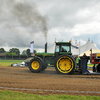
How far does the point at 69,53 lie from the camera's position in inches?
335

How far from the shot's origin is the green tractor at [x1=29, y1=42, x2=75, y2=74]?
8.11 metres

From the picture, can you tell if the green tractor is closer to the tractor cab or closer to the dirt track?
the tractor cab

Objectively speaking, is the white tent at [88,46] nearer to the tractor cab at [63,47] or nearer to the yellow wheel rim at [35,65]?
the tractor cab at [63,47]

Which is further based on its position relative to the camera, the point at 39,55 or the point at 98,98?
the point at 39,55

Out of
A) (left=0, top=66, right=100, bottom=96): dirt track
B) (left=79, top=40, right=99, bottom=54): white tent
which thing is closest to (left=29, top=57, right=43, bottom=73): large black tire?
(left=0, top=66, right=100, bottom=96): dirt track

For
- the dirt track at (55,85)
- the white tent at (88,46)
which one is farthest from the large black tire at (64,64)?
the white tent at (88,46)

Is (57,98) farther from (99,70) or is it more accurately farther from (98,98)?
(99,70)

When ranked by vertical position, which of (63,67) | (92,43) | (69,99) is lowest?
(69,99)

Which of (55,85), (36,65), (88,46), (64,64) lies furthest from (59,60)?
(88,46)

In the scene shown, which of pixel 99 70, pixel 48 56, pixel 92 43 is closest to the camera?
pixel 99 70

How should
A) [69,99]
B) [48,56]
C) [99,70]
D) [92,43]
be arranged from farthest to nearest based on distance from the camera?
[92,43]
[48,56]
[99,70]
[69,99]

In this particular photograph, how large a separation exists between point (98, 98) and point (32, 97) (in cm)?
193

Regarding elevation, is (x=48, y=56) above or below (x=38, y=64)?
above

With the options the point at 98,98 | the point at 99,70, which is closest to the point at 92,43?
the point at 99,70
